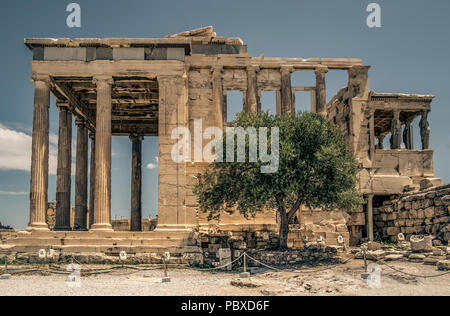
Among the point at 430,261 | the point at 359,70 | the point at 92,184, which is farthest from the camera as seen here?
the point at 92,184

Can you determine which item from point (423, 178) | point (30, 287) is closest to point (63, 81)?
point (30, 287)

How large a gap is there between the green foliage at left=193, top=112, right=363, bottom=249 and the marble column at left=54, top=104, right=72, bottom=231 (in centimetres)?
794

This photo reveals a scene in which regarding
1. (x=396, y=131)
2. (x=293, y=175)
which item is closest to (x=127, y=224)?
(x=396, y=131)

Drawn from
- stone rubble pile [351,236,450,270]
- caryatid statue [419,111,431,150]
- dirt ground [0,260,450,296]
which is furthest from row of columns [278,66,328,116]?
dirt ground [0,260,450,296]

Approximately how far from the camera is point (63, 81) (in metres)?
22.4

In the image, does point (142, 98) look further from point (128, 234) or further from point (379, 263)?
point (379, 263)

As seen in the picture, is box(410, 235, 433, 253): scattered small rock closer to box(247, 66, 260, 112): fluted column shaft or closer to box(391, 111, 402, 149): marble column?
box(391, 111, 402, 149): marble column

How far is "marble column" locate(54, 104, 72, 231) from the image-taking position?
79.3 feet

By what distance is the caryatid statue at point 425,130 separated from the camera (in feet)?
85.7

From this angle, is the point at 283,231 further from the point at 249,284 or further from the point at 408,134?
the point at 408,134

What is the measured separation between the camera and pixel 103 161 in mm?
20609

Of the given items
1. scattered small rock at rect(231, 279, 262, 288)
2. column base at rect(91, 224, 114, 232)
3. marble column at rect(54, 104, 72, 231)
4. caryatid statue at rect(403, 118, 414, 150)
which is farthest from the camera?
caryatid statue at rect(403, 118, 414, 150)

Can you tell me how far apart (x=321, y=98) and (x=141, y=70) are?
9.63 m

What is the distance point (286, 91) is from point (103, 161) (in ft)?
33.4
